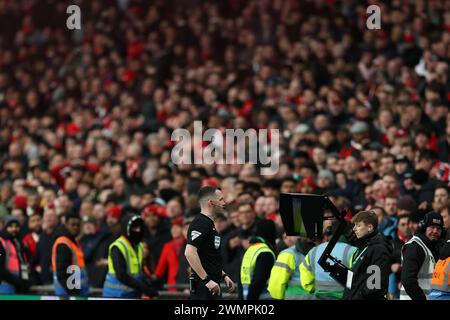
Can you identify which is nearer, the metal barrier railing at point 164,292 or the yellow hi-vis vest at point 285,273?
the yellow hi-vis vest at point 285,273

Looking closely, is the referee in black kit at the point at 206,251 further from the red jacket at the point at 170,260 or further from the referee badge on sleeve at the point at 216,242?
the red jacket at the point at 170,260

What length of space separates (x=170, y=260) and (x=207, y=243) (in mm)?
3468

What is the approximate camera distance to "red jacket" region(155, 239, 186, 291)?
14.2 metres

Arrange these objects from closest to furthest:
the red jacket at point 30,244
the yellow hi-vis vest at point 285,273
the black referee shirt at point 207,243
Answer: the black referee shirt at point 207,243 → the yellow hi-vis vest at point 285,273 → the red jacket at point 30,244

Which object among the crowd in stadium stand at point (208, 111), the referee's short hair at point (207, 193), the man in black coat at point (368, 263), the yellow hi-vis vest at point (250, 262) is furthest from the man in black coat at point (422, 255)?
the referee's short hair at point (207, 193)

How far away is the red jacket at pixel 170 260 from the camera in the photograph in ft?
46.5

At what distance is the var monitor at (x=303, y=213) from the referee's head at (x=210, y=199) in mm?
702

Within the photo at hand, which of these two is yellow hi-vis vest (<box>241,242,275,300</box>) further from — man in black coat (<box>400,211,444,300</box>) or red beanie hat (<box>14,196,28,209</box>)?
red beanie hat (<box>14,196,28,209</box>)

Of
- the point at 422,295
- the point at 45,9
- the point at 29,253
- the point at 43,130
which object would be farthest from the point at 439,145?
the point at 45,9

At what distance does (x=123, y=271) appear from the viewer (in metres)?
12.7

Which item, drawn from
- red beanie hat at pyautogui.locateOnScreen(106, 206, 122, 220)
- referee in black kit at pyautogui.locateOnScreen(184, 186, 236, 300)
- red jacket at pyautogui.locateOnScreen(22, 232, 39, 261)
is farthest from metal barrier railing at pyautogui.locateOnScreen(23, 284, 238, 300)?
referee in black kit at pyautogui.locateOnScreen(184, 186, 236, 300)

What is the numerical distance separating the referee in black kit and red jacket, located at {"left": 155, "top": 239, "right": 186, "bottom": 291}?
10.2 ft

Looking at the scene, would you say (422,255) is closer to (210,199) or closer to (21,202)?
(210,199)
